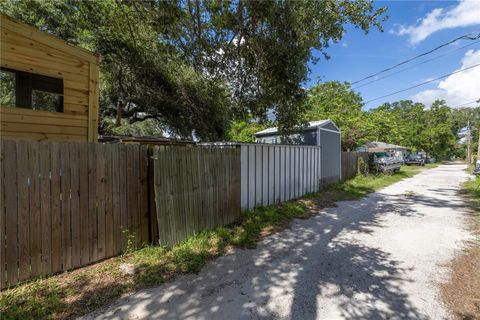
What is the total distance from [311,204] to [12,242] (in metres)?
6.89

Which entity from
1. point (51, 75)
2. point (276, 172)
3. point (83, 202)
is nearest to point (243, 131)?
point (276, 172)

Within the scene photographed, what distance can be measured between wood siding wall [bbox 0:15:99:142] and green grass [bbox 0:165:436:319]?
2.25 meters

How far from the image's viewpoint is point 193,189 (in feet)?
15.4

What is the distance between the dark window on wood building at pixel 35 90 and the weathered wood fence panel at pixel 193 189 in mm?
2134

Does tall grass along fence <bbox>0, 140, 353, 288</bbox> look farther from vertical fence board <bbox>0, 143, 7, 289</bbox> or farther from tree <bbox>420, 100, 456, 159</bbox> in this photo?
tree <bbox>420, 100, 456, 159</bbox>

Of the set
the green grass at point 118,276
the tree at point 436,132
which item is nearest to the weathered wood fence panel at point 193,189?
the green grass at point 118,276

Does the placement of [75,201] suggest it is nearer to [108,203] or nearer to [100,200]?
[100,200]

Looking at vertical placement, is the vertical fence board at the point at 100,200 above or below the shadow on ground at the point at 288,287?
above

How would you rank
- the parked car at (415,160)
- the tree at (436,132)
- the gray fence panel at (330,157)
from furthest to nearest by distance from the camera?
the tree at (436,132) < the parked car at (415,160) < the gray fence panel at (330,157)

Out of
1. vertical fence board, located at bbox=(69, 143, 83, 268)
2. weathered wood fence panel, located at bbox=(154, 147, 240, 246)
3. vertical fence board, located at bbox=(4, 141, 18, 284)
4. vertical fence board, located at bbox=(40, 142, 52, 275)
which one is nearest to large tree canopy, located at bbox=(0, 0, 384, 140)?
weathered wood fence panel, located at bbox=(154, 147, 240, 246)

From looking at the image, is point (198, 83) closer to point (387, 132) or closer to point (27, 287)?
point (27, 287)

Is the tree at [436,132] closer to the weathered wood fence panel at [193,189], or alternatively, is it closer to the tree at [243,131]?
the tree at [243,131]

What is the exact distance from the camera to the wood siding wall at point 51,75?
3.88 metres

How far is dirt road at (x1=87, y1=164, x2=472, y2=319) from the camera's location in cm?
260
